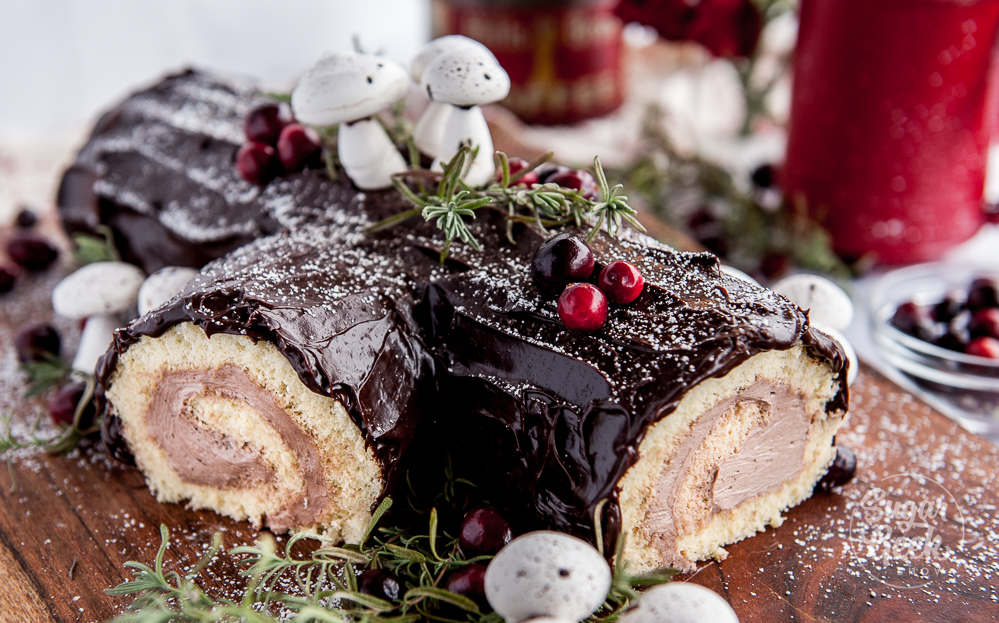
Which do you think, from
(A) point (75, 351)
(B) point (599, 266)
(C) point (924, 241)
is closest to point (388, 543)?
(B) point (599, 266)

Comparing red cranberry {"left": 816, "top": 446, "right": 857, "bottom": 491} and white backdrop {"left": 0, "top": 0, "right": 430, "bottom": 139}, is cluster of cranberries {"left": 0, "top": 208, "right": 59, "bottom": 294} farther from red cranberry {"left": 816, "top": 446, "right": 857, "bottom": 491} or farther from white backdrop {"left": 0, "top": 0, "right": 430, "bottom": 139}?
red cranberry {"left": 816, "top": 446, "right": 857, "bottom": 491}

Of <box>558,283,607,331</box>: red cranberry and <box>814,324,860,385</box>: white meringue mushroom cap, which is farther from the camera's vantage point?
<box>814,324,860,385</box>: white meringue mushroom cap

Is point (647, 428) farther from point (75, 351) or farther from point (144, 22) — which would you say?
point (144, 22)

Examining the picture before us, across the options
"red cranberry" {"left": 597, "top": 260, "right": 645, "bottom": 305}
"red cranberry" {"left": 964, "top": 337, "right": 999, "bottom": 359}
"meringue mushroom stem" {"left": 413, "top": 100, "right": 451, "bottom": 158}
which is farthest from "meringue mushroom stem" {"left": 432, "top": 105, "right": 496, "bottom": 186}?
"red cranberry" {"left": 964, "top": 337, "right": 999, "bottom": 359}

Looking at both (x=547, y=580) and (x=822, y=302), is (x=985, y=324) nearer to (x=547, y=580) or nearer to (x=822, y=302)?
(x=822, y=302)

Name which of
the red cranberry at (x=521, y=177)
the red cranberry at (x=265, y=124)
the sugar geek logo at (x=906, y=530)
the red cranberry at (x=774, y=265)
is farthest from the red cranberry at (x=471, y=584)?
the red cranberry at (x=774, y=265)

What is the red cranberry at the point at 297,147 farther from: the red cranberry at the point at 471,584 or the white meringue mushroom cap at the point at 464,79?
the red cranberry at the point at 471,584

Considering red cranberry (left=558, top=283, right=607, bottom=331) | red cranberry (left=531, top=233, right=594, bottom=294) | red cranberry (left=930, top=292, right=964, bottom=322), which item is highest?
red cranberry (left=531, top=233, right=594, bottom=294)
